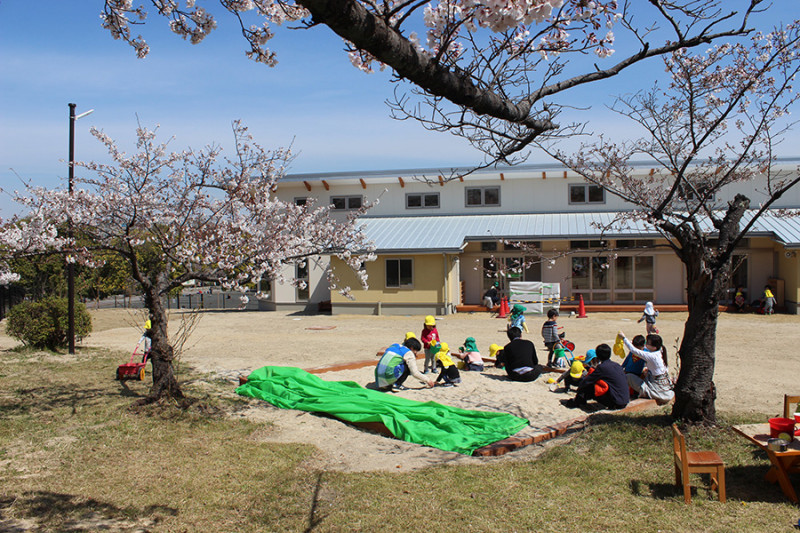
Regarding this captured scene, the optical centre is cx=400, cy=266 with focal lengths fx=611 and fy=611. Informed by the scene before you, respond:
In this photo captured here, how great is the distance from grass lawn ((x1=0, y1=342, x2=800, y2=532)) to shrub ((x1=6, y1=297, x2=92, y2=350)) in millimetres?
7233

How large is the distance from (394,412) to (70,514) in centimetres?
442

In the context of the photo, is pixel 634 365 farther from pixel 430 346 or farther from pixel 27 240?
pixel 27 240

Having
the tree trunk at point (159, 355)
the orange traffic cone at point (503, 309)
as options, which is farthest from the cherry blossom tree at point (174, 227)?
the orange traffic cone at point (503, 309)

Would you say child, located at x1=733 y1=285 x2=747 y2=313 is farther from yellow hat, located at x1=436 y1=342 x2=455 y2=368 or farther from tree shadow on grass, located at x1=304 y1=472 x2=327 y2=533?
tree shadow on grass, located at x1=304 y1=472 x2=327 y2=533

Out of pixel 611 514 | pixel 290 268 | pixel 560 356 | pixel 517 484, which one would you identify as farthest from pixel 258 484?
pixel 290 268

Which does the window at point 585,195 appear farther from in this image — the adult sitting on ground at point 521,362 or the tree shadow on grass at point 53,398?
the tree shadow on grass at point 53,398

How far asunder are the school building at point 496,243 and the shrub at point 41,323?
10570 millimetres

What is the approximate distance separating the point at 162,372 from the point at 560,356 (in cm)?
763

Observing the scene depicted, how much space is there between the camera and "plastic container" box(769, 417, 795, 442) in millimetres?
5843

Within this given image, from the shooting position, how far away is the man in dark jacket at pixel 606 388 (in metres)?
9.38

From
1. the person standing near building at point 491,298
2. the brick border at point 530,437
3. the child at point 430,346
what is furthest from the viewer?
the person standing near building at point 491,298

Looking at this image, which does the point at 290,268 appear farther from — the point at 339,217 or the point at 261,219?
the point at 261,219

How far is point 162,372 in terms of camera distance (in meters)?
9.43

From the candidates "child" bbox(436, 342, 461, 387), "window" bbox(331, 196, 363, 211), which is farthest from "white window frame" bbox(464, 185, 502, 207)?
"child" bbox(436, 342, 461, 387)
